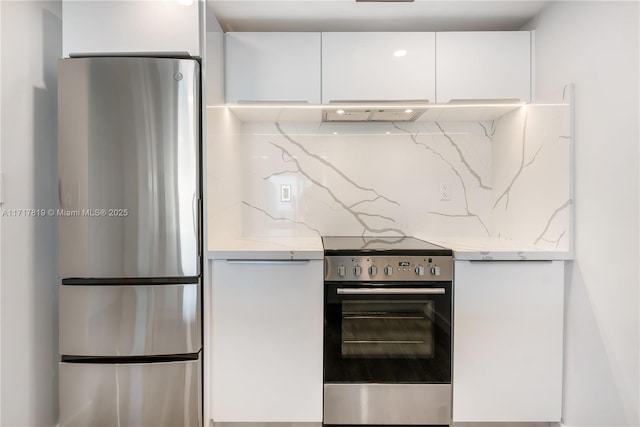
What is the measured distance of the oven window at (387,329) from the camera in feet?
5.59

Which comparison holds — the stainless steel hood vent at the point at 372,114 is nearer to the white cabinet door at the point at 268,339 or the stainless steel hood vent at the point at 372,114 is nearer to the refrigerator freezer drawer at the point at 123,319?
the white cabinet door at the point at 268,339

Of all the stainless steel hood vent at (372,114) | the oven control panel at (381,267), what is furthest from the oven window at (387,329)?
the stainless steel hood vent at (372,114)

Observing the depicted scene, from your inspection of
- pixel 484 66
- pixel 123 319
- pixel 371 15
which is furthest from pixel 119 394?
pixel 484 66

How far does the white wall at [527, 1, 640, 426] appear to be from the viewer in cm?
134

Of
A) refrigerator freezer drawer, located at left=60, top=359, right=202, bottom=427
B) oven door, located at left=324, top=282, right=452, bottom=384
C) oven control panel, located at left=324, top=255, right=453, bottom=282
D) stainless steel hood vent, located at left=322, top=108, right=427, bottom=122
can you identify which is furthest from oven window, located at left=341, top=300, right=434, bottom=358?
stainless steel hood vent, located at left=322, top=108, right=427, bottom=122

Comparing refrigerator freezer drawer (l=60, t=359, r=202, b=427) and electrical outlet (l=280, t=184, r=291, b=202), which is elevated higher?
electrical outlet (l=280, t=184, r=291, b=202)

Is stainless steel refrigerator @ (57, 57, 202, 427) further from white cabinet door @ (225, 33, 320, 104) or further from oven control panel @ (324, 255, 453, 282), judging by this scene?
oven control panel @ (324, 255, 453, 282)

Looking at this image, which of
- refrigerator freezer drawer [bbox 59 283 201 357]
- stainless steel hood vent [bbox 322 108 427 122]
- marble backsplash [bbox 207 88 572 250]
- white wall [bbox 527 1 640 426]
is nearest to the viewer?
white wall [bbox 527 1 640 426]

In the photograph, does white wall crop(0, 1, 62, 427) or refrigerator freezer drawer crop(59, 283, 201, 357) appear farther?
refrigerator freezer drawer crop(59, 283, 201, 357)

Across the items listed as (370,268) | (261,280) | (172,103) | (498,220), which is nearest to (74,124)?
(172,103)

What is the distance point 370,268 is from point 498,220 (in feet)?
3.45

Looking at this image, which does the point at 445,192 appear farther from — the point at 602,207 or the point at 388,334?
the point at 388,334

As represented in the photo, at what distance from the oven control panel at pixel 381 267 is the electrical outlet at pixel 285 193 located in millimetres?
733

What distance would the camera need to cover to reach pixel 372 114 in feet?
6.83
